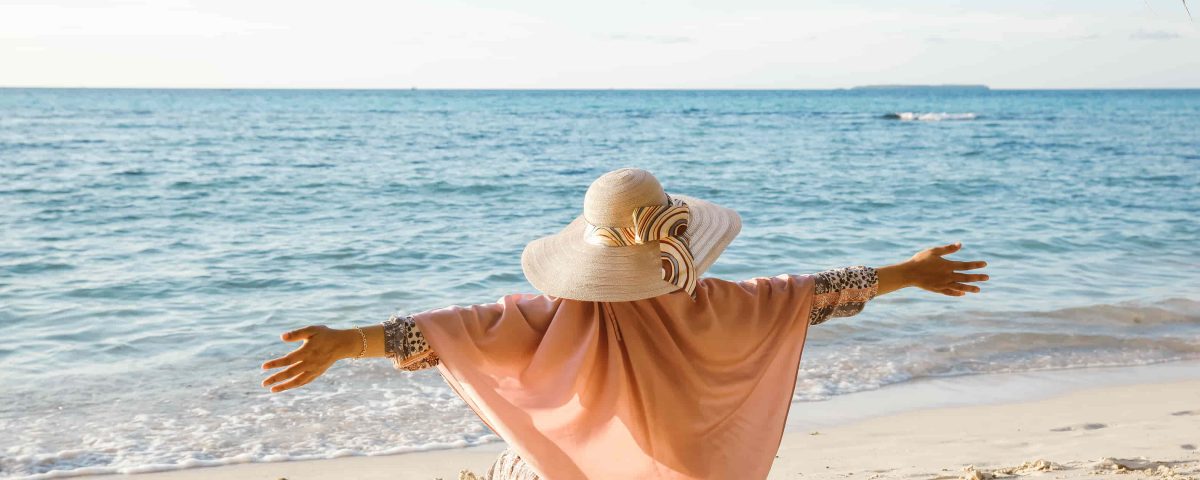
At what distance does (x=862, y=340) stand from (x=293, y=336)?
16.1 feet

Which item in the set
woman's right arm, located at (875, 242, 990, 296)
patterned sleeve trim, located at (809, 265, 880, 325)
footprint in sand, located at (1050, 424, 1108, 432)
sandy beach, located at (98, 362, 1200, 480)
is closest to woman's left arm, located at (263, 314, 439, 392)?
patterned sleeve trim, located at (809, 265, 880, 325)

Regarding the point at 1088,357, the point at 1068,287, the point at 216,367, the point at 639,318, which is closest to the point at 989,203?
the point at 1068,287

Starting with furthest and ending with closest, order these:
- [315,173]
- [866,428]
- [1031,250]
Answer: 1. [315,173]
2. [1031,250]
3. [866,428]

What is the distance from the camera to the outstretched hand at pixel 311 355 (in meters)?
2.32

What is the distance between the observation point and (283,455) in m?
4.62

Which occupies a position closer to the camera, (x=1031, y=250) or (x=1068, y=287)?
(x=1068, y=287)

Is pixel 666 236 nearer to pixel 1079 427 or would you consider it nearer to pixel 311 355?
pixel 311 355

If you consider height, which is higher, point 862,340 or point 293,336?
point 293,336

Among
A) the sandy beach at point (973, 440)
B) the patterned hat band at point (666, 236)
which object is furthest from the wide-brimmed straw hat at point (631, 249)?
the sandy beach at point (973, 440)

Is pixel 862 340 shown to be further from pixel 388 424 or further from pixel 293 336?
pixel 293 336

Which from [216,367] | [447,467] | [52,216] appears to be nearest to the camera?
[447,467]

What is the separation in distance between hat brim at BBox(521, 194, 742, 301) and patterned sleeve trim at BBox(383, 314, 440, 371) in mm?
296

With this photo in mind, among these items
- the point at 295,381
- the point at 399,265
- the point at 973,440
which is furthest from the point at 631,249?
the point at 399,265

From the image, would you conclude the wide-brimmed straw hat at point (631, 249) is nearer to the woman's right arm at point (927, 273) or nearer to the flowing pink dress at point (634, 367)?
the flowing pink dress at point (634, 367)
